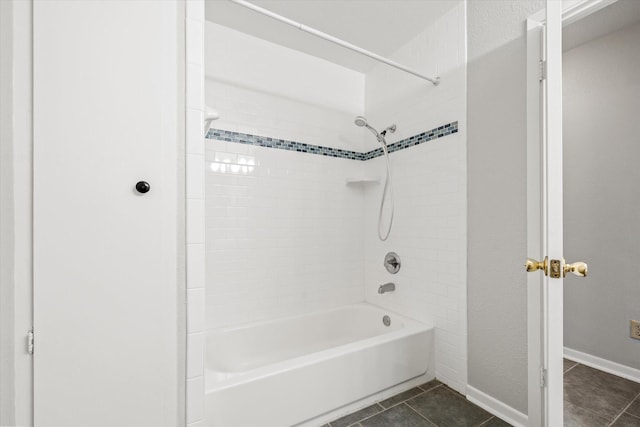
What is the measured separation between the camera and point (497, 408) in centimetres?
155

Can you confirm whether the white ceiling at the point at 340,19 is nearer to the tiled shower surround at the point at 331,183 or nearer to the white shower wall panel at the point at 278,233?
the tiled shower surround at the point at 331,183

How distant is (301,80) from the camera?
2.36 meters

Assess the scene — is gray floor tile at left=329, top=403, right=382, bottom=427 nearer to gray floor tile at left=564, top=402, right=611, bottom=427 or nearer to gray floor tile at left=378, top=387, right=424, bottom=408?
gray floor tile at left=378, top=387, right=424, bottom=408

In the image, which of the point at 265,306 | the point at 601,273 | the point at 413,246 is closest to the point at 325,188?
the point at 413,246

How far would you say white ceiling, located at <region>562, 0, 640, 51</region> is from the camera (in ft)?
5.10

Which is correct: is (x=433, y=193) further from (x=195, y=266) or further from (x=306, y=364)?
(x=195, y=266)

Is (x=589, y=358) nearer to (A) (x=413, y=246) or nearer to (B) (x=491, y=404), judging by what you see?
(B) (x=491, y=404)

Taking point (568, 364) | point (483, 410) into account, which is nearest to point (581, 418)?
point (483, 410)

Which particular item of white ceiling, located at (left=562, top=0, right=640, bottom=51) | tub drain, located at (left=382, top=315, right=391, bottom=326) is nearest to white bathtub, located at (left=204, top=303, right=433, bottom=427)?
tub drain, located at (left=382, top=315, right=391, bottom=326)

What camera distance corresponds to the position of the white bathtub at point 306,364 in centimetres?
130

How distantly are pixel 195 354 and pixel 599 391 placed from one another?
2206mm

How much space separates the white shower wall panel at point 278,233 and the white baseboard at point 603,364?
1.56 m

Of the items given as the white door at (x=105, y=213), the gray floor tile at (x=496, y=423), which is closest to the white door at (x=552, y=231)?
the gray floor tile at (x=496, y=423)

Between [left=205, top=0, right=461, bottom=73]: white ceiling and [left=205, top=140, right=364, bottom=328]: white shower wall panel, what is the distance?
0.86m
